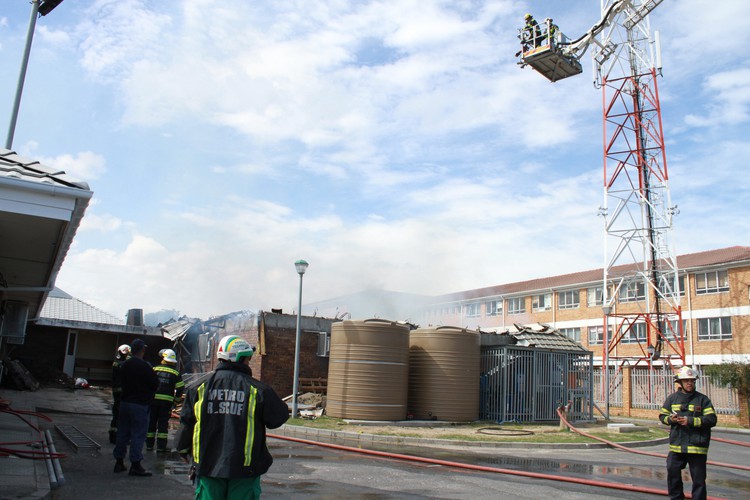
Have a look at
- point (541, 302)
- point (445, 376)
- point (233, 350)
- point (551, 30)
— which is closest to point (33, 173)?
point (233, 350)

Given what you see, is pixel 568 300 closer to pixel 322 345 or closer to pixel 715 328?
pixel 715 328

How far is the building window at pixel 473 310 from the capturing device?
165 feet

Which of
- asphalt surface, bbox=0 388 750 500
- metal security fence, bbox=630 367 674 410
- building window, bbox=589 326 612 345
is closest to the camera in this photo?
asphalt surface, bbox=0 388 750 500

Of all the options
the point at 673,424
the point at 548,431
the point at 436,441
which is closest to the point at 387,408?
the point at 436,441

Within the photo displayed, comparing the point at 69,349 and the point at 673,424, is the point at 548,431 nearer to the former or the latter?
the point at 673,424

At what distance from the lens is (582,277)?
42.6m

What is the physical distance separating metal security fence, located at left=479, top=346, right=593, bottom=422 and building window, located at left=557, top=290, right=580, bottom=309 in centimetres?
2396

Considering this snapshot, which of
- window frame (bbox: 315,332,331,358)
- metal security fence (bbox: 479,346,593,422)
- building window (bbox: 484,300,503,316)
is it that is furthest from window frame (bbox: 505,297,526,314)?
window frame (bbox: 315,332,331,358)

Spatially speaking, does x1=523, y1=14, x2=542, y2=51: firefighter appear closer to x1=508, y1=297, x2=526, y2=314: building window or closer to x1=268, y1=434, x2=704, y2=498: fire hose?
x1=268, y1=434, x2=704, y2=498: fire hose

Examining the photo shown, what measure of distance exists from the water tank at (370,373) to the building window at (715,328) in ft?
80.9

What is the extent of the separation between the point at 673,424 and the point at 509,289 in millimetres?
42195

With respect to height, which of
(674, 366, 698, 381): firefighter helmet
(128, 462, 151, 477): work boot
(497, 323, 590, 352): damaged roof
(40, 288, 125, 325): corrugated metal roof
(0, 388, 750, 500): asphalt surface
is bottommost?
(0, 388, 750, 500): asphalt surface

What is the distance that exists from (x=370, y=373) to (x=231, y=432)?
40.2 ft

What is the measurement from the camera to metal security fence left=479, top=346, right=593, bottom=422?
17688 mm
